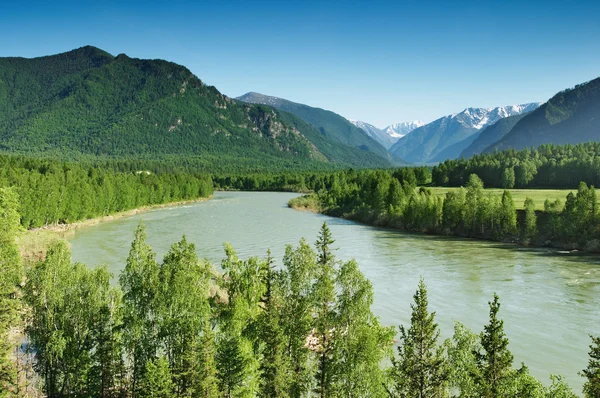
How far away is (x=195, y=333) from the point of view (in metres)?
26.1

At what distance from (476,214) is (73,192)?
289 ft

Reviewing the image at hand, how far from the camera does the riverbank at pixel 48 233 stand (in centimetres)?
6081

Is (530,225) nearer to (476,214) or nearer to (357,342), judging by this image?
(476,214)

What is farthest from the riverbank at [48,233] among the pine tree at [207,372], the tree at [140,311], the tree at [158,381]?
the pine tree at [207,372]

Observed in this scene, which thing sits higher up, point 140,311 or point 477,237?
point 140,311

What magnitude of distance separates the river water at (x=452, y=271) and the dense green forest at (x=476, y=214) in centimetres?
602

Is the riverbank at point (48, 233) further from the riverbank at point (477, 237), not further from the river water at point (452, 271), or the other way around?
the riverbank at point (477, 237)

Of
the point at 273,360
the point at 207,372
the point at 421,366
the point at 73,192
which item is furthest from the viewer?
the point at 73,192

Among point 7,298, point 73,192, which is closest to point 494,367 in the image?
point 7,298

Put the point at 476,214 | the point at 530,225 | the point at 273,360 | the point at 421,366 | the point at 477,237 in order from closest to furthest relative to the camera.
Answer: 1. the point at 421,366
2. the point at 273,360
3. the point at 530,225
4. the point at 477,237
5. the point at 476,214

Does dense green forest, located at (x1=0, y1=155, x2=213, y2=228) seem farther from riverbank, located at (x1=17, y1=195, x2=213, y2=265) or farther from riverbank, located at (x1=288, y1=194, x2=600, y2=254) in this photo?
riverbank, located at (x1=288, y1=194, x2=600, y2=254)

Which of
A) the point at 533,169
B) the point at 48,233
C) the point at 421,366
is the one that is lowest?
the point at 48,233

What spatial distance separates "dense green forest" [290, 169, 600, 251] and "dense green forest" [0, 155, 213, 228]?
194 ft

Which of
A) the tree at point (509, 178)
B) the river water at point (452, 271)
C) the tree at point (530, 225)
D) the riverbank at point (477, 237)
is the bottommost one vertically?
the river water at point (452, 271)
